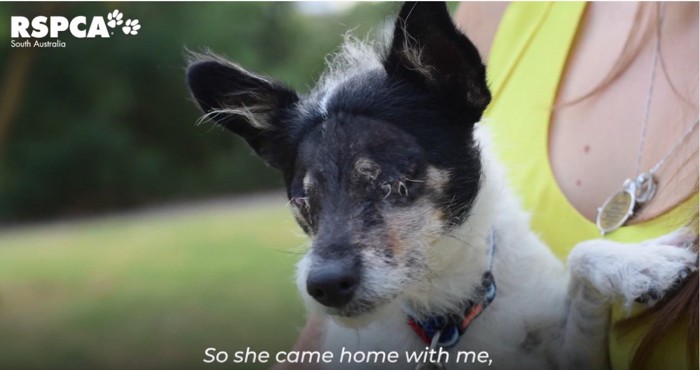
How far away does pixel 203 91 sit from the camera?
6.20 feet

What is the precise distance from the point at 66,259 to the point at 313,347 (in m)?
5.89

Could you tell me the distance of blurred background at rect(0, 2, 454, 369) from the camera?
6039 mm

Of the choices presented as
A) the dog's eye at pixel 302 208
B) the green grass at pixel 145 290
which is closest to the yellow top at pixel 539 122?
the dog's eye at pixel 302 208

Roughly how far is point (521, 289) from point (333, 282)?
1.53 feet

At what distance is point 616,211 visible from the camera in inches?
73.0

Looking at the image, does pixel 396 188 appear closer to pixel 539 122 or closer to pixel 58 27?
pixel 539 122

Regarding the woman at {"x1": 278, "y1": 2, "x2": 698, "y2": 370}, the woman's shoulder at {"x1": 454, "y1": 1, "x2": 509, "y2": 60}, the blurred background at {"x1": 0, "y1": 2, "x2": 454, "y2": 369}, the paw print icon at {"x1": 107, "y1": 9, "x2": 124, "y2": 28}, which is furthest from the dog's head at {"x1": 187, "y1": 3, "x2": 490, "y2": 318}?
the blurred background at {"x1": 0, "y1": 2, "x2": 454, "y2": 369}

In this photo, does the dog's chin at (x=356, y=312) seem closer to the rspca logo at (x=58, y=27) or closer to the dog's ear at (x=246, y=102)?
the dog's ear at (x=246, y=102)

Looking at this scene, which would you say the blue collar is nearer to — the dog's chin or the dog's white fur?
the dog's white fur

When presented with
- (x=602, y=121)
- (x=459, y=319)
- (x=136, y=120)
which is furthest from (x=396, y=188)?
(x=136, y=120)

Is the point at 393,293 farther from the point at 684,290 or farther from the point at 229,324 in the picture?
the point at 229,324

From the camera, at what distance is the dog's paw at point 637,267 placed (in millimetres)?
1654

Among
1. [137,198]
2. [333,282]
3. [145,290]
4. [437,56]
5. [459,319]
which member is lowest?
[145,290]

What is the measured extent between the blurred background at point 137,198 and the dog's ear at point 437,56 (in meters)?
3.66
